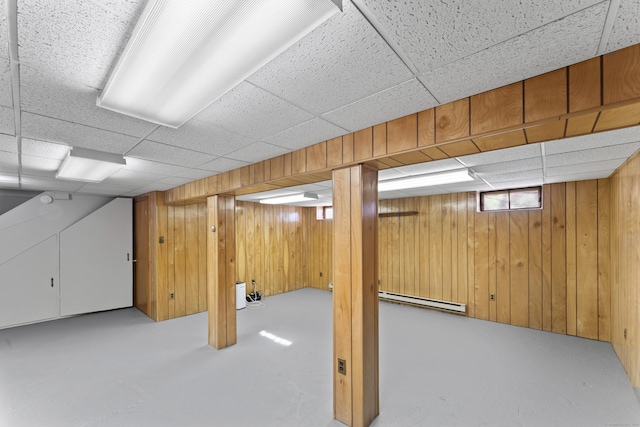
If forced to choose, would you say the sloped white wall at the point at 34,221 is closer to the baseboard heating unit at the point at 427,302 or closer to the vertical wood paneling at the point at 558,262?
the baseboard heating unit at the point at 427,302

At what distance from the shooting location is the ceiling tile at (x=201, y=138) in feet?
5.76

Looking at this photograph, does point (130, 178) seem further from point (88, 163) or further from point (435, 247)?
point (435, 247)

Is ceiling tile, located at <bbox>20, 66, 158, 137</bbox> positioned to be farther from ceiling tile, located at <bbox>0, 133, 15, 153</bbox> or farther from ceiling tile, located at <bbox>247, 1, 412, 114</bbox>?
ceiling tile, located at <bbox>247, 1, 412, 114</bbox>

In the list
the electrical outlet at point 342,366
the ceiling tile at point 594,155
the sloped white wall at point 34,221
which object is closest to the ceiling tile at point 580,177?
the ceiling tile at point 594,155

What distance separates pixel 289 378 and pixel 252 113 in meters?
2.35

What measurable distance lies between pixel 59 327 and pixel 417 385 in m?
4.89

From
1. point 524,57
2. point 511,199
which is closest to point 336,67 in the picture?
point 524,57

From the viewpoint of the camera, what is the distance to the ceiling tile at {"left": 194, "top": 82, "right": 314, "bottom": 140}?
52.9 inches

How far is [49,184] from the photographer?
146 inches

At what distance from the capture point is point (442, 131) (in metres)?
1.48

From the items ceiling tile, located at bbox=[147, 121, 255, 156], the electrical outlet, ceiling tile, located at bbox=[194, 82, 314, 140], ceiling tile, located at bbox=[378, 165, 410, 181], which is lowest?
the electrical outlet

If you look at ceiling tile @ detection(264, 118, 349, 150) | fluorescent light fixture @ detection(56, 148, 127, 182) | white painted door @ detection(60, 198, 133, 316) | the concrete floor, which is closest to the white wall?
white painted door @ detection(60, 198, 133, 316)

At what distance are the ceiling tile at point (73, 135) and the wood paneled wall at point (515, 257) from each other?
439 cm

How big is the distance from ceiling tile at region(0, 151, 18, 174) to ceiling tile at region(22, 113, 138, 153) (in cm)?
74
